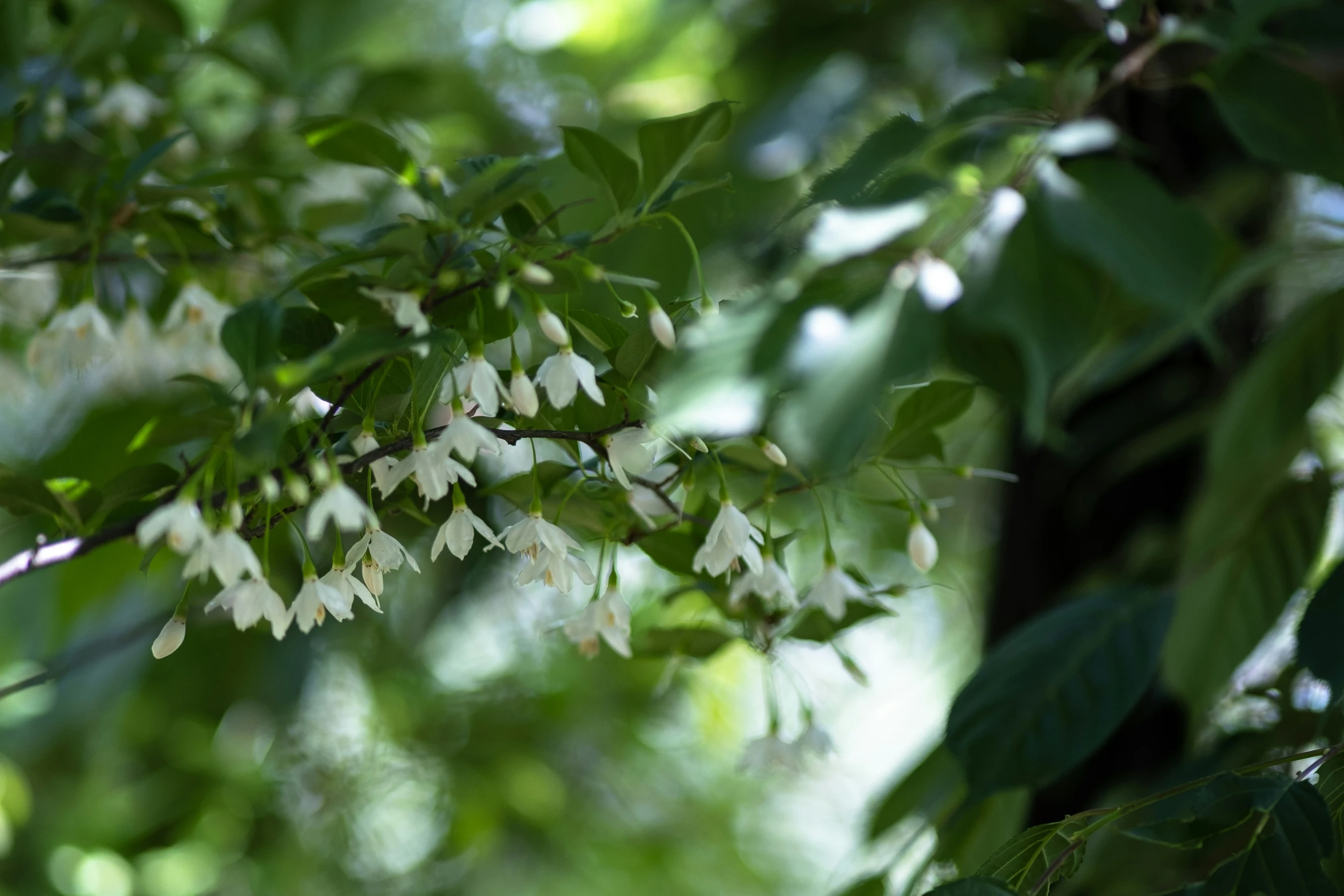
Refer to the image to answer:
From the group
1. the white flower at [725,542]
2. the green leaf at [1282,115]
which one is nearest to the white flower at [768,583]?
the white flower at [725,542]

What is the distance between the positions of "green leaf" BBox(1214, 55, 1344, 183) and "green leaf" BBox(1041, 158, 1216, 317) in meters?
0.09

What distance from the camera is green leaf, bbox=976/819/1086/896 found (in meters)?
0.34

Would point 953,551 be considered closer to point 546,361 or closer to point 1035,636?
point 1035,636

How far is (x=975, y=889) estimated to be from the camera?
31 cm

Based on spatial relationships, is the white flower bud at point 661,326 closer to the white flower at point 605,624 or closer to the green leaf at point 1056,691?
the white flower at point 605,624

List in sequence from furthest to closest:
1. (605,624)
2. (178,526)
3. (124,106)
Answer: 1. (124,106)
2. (605,624)
3. (178,526)

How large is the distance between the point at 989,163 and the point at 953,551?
619mm

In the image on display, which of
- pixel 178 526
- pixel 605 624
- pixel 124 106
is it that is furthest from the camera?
pixel 124 106

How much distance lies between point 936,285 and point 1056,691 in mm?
247

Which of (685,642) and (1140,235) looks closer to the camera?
(1140,235)

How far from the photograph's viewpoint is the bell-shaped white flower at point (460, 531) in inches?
12.1

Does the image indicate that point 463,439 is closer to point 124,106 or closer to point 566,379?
point 566,379

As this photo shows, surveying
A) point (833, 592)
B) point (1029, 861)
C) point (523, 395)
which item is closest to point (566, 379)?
point (523, 395)

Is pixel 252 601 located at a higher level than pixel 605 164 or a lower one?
lower
